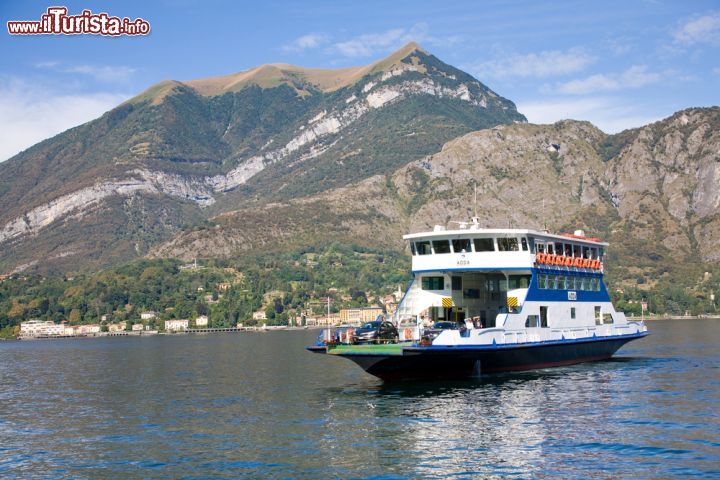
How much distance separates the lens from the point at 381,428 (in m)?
39.8

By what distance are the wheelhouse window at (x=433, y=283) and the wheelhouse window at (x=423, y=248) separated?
5.95 feet

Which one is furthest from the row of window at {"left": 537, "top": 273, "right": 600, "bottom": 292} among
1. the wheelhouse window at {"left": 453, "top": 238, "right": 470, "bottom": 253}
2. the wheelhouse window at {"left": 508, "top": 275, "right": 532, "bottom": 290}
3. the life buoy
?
the life buoy

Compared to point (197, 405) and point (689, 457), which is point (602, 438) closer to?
point (689, 457)

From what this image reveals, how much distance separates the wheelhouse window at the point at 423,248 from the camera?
6066 cm

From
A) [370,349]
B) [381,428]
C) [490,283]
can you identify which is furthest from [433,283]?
[381,428]

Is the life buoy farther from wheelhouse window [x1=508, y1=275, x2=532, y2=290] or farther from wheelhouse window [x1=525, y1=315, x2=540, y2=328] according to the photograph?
wheelhouse window [x1=508, y1=275, x2=532, y2=290]

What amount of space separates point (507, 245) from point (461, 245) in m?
3.00

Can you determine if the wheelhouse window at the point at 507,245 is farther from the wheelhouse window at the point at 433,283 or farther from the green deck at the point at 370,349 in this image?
the green deck at the point at 370,349

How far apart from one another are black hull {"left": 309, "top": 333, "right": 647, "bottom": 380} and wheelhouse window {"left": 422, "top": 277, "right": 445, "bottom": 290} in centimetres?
744

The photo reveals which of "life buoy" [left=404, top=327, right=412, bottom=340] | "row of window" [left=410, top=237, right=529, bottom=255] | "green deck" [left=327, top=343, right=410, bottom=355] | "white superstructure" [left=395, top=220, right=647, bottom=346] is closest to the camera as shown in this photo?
"green deck" [left=327, top=343, right=410, bottom=355]

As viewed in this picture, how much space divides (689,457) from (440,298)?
93.9 ft

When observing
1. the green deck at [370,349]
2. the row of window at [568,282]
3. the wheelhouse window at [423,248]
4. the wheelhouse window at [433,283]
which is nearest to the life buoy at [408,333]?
the green deck at [370,349]

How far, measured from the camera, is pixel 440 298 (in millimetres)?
60750

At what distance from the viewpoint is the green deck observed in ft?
165
